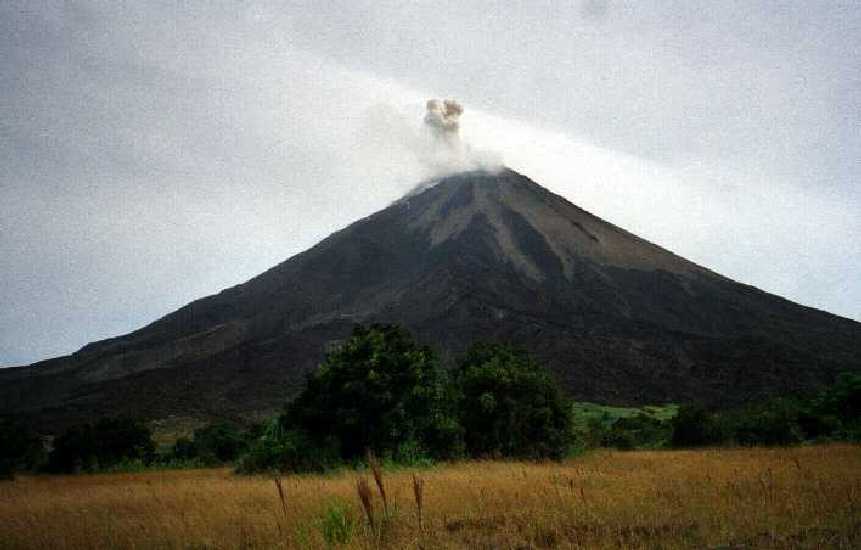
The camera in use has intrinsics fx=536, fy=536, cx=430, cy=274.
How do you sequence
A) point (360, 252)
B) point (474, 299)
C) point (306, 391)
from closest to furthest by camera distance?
1. point (306, 391)
2. point (474, 299)
3. point (360, 252)

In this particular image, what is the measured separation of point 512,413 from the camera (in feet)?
47.9

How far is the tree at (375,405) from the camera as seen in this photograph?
13453 millimetres

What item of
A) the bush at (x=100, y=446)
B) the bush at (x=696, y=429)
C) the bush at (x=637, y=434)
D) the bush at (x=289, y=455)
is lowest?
the bush at (x=637, y=434)

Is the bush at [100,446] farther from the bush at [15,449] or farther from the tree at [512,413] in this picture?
the tree at [512,413]

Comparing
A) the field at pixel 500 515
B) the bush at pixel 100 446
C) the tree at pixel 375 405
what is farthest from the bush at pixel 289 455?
the bush at pixel 100 446

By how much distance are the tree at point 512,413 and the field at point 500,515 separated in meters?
6.09

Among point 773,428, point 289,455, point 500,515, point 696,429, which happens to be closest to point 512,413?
point 289,455

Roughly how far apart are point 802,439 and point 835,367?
6637 centimetres

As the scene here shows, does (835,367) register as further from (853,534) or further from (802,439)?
(853,534)

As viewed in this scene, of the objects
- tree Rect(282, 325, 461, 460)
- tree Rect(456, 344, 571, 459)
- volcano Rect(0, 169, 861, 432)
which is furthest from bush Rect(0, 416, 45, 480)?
volcano Rect(0, 169, 861, 432)

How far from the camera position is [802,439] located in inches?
670

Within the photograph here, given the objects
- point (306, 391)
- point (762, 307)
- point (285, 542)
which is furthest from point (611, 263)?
point (285, 542)

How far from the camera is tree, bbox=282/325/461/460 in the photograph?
13453mm

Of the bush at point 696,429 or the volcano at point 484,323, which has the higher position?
the volcano at point 484,323
